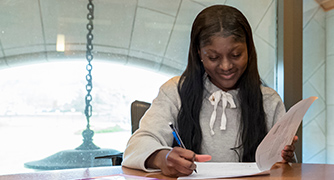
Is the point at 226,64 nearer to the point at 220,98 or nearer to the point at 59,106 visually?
the point at 220,98

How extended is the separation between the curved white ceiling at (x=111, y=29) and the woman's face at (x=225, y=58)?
1.07 m

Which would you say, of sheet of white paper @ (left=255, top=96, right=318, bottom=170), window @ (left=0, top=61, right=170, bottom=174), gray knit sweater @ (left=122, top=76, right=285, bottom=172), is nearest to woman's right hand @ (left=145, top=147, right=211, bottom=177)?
sheet of white paper @ (left=255, top=96, right=318, bottom=170)

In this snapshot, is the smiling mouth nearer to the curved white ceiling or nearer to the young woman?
the young woman

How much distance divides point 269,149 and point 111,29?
163 centimetres

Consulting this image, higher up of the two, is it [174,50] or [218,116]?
[174,50]

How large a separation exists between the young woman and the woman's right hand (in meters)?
0.28

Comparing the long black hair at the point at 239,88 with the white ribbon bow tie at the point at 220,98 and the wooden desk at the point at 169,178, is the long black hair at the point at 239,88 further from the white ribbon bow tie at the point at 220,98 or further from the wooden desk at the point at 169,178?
the wooden desk at the point at 169,178

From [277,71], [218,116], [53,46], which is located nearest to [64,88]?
[53,46]

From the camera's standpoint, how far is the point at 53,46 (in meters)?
2.22

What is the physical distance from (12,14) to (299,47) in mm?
1788

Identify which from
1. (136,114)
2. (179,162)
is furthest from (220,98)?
(179,162)

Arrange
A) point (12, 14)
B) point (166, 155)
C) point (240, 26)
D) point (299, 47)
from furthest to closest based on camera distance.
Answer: point (299, 47) < point (12, 14) < point (240, 26) < point (166, 155)

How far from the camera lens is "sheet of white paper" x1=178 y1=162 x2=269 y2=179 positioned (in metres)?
0.83

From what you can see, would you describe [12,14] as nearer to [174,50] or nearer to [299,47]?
[174,50]
